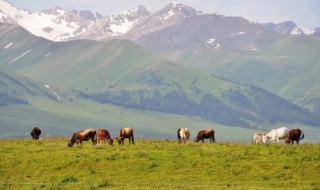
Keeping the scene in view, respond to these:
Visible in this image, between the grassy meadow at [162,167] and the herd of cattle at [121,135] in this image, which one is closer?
the grassy meadow at [162,167]

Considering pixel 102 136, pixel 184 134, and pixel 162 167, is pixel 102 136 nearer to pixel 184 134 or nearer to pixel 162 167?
pixel 184 134

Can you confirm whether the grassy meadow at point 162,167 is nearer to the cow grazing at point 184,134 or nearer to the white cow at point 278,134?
the cow grazing at point 184,134

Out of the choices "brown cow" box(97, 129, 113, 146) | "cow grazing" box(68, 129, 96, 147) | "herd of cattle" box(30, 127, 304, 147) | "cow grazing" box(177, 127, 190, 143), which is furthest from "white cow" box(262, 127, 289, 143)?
"cow grazing" box(68, 129, 96, 147)

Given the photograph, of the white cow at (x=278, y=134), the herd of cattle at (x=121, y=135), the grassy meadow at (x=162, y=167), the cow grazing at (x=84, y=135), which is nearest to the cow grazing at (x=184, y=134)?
the herd of cattle at (x=121, y=135)

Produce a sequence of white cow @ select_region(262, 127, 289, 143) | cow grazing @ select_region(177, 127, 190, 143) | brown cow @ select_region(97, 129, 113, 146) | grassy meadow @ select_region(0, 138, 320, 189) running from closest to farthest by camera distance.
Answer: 1. grassy meadow @ select_region(0, 138, 320, 189)
2. brown cow @ select_region(97, 129, 113, 146)
3. cow grazing @ select_region(177, 127, 190, 143)
4. white cow @ select_region(262, 127, 289, 143)

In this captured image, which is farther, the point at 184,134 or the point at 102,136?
the point at 184,134

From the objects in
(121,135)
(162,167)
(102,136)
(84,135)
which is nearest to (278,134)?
(121,135)

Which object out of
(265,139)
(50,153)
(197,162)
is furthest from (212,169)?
(265,139)

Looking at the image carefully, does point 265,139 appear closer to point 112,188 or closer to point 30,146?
point 30,146

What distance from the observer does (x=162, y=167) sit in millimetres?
50562

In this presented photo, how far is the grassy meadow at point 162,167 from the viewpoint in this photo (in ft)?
150

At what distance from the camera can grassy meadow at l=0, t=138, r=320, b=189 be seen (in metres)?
45.8

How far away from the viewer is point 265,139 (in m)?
75.7

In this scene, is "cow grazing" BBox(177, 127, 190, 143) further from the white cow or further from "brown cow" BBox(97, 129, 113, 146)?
the white cow
